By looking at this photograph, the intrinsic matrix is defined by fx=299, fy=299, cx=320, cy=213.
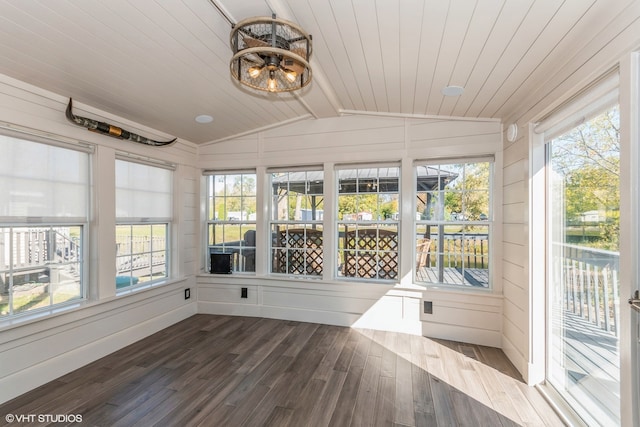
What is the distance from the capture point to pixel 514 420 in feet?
6.53

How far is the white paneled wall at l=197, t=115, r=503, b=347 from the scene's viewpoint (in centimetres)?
319

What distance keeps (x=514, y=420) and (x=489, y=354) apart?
1.01 m

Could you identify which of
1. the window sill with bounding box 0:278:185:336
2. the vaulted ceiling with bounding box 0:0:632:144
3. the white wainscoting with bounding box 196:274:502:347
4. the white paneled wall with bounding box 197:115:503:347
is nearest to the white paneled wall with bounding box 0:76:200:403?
the window sill with bounding box 0:278:185:336

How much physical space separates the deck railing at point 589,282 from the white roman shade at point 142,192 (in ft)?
13.0

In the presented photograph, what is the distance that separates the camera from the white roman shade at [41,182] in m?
2.21

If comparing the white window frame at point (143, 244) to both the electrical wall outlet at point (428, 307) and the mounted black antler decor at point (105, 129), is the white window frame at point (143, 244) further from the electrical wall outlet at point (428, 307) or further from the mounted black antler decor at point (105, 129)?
the electrical wall outlet at point (428, 307)

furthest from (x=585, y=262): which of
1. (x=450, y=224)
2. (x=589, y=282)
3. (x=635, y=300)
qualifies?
(x=450, y=224)

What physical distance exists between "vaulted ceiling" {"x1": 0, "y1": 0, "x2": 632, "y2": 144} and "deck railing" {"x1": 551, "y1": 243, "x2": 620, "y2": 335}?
1.26 m

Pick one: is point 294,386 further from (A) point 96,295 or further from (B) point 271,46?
(B) point 271,46

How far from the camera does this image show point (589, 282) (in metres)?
1.86

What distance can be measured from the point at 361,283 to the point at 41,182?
10.5 ft

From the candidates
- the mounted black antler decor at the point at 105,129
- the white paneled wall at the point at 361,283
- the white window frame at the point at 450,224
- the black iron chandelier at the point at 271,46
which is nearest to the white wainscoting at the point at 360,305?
the white paneled wall at the point at 361,283

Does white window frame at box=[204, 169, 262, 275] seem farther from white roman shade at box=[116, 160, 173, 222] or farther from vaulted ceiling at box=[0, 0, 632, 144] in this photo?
vaulted ceiling at box=[0, 0, 632, 144]

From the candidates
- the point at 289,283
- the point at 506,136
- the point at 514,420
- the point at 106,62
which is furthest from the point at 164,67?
the point at 514,420
